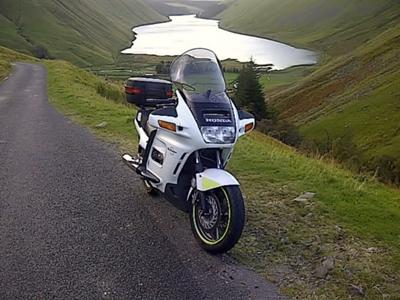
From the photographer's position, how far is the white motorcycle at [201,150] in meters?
5.07

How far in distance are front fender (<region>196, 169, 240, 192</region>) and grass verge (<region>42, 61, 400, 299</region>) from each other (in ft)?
2.54

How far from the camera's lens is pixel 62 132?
→ 1168 centimetres

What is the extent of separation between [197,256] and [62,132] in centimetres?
745

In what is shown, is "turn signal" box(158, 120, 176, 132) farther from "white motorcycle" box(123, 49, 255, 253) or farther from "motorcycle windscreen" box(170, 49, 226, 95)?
"motorcycle windscreen" box(170, 49, 226, 95)

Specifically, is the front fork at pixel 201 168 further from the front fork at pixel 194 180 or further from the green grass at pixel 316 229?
the green grass at pixel 316 229

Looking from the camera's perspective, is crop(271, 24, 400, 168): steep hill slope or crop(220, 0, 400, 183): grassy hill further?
crop(271, 24, 400, 168): steep hill slope

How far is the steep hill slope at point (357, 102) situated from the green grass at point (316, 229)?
30.0 metres

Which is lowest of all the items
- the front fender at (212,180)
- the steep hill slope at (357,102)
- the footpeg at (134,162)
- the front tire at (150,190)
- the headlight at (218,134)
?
the steep hill slope at (357,102)

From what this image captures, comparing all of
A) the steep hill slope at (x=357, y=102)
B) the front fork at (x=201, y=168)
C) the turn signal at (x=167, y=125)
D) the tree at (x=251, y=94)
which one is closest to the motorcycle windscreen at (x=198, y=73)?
the turn signal at (x=167, y=125)

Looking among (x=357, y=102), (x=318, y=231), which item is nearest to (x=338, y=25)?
(x=357, y=102)

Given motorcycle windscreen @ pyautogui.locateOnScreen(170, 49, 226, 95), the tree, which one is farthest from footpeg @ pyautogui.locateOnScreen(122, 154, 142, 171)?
the tree

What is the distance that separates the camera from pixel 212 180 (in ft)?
16.6

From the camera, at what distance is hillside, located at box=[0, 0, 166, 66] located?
372 ft

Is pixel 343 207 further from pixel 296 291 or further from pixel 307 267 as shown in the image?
pixel 296 291
